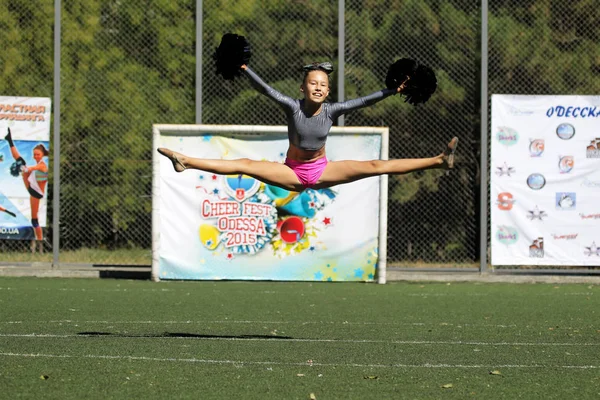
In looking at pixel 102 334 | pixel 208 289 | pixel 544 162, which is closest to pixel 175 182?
pixel 208 289

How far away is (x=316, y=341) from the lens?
9.94 m

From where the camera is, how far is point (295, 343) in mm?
9742

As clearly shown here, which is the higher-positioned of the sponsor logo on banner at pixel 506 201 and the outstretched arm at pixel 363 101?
the outstretched arm at pixel 363 101

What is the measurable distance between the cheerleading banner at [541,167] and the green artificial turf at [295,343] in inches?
74.9

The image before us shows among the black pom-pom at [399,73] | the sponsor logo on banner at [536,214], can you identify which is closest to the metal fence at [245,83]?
the sponsor logo on banner at [536,214]

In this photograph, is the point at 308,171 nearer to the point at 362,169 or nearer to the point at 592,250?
the point at 362,169

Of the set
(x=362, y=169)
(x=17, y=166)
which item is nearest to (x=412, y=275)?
(x=17, y=166)

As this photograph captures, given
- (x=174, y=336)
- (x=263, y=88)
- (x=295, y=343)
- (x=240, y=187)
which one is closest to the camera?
(x=263, y=88)

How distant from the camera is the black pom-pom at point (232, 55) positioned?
963 centimetres

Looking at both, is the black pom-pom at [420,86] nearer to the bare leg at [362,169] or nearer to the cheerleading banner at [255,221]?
the bare leg at [362,169]

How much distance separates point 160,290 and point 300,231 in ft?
9.03

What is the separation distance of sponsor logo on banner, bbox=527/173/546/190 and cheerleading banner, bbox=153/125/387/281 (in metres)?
2.64

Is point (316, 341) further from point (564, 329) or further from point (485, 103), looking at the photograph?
point (485, 103)

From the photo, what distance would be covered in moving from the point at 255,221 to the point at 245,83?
413 centimetres
